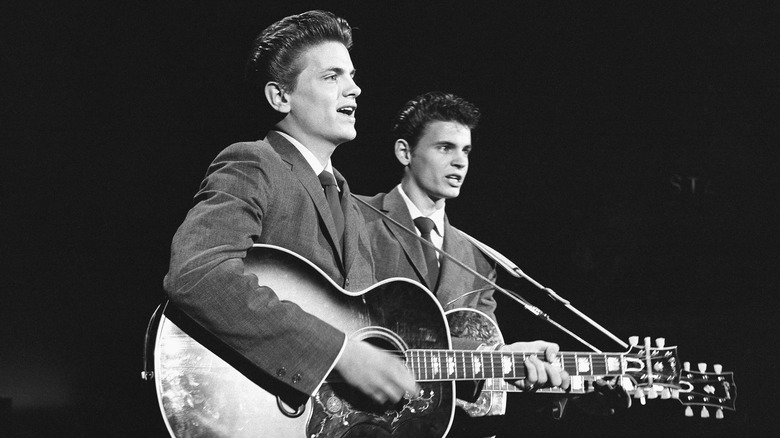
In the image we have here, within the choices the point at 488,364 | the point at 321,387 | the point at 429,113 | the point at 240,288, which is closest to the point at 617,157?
the point at 429,113

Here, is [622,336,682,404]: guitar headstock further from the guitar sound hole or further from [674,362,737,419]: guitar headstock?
the guitar sound hole

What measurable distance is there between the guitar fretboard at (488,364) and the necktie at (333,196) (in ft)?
1.65

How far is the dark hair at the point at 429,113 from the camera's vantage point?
12.2 feet

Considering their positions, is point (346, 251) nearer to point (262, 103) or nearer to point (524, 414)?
point (262, 103)

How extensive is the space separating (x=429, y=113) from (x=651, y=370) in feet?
5.27

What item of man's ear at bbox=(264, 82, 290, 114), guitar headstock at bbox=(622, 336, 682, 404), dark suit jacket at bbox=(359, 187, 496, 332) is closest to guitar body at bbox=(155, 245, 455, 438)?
man's ear at bbox=(264, 82, 290, 114)

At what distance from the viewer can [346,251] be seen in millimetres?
2373

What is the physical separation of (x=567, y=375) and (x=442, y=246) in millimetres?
988

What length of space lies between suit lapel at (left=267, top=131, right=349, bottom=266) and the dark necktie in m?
1.02

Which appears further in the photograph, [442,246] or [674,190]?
[674,190]

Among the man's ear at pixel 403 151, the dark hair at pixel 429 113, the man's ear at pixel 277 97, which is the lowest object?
the man's ear at pixel 277 97

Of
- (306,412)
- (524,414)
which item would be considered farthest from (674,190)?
(306,412)

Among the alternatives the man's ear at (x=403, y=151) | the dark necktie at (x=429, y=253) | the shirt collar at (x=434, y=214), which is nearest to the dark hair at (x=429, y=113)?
→ the man's ear at (x=403, y=151)

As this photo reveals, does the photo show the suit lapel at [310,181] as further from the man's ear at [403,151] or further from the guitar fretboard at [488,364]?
the man's ear at [403,151]
